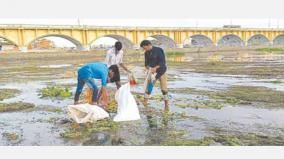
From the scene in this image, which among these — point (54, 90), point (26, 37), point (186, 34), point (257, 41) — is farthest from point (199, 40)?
point (54, 90)

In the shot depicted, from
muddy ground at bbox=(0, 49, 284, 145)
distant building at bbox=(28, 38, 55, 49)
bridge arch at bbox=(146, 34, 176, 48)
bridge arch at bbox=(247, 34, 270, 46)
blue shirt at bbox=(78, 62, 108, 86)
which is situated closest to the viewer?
muddy ground at bbox=(0, 49, 284, 145)

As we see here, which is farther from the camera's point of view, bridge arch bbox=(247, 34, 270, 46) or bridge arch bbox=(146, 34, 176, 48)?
bridge arch bbox=(247, 34, 270, 46)

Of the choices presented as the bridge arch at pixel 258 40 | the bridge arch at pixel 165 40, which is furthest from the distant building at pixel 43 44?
the bridge arch at pixel 258 40

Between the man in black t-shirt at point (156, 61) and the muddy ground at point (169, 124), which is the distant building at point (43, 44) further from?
the man in black t-shirt at point (156, 61)

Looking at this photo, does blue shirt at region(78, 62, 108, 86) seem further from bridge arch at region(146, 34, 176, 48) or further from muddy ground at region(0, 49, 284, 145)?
bridge arch at region(146, 34, 176, 48)

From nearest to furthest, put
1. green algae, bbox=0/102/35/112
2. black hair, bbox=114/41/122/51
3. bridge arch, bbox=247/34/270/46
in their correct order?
black hair, bbox=114/41/122/51
green algae, bbox=0/102/35/112
bridge arch, bbox=247/34/270/46

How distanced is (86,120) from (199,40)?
92508 mm

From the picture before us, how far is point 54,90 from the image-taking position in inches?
488

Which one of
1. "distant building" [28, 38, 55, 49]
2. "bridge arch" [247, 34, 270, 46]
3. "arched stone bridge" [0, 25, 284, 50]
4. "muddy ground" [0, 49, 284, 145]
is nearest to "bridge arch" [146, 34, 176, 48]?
"arched stone bridge" [0, 25, 284, 50]

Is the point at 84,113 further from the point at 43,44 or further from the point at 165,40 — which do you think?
the point at 43,44

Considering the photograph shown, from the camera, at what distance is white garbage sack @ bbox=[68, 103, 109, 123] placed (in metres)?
7.54

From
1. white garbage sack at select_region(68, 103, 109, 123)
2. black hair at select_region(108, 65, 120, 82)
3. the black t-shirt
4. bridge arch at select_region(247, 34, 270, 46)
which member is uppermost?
bridge arch at select_region(247, 34, 270, 46)

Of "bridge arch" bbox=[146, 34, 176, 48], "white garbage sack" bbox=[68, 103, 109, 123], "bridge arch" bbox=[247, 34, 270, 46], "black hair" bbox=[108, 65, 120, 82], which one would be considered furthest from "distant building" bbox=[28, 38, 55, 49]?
"white garbage sack" bbox=[68, 103, 109, 123]

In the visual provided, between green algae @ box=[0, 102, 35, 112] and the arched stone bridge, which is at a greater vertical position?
the arched stone bridge
